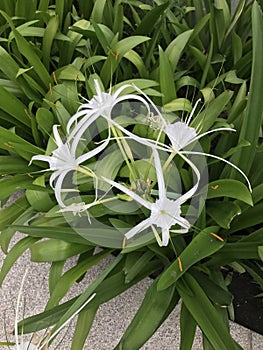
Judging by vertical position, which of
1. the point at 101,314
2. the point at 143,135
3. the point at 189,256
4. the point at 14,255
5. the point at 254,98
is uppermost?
the point at 254,98

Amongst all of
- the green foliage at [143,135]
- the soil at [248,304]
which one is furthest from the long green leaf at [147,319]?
the soil at [248,304]

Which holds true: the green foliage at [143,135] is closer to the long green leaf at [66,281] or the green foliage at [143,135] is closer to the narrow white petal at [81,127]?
the long green leaf at [66,281]

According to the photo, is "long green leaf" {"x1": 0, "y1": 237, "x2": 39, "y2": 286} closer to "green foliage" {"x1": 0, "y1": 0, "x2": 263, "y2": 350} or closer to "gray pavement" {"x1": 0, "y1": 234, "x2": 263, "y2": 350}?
"green foliage" {"x1": 0, "y1": 0, "x2": 263, "y2": 350}

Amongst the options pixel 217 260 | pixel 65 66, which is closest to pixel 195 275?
pixel 217 260

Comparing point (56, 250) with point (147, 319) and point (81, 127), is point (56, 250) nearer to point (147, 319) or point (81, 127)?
point (147, 319)

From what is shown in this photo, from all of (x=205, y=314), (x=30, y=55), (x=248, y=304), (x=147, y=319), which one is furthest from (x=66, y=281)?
(x=30, y=55)
